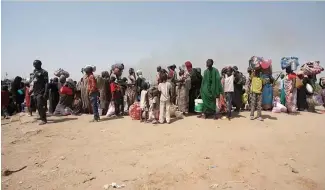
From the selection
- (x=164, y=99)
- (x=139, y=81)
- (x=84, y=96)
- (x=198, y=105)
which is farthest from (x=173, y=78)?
(x=84, y=96)

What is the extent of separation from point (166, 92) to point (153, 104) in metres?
0.56

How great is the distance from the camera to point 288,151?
6.17m

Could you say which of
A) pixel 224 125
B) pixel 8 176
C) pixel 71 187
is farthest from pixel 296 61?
pixel 8 176

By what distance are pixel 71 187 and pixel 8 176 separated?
165 centimetres

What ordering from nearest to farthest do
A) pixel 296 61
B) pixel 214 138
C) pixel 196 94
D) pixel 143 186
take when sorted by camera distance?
pixel 143 186
pixel 214 138
pixel 196 94
pixel 296 61

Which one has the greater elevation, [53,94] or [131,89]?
[131,89]

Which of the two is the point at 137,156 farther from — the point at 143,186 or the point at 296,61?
the point at 296,61

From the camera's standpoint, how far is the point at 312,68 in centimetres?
1091

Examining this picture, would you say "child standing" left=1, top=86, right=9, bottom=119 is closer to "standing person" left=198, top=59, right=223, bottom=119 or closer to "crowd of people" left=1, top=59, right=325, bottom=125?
"crowd of people" left=1, top=59, right=325, bottom=125

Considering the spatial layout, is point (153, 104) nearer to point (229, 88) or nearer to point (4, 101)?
point (229, 88)

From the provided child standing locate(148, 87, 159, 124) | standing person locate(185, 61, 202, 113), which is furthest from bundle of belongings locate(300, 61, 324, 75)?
child standing locate(148, 87, 159, 124)

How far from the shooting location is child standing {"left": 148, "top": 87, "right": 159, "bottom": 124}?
864cm

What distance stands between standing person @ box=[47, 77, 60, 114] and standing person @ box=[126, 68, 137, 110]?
3.06 m

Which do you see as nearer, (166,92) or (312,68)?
(166,92)
